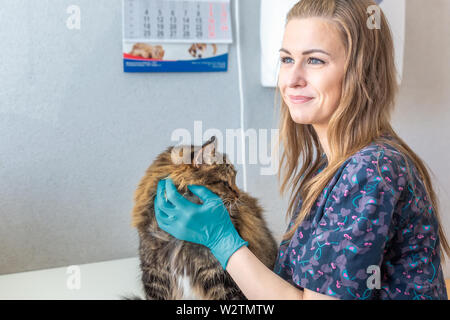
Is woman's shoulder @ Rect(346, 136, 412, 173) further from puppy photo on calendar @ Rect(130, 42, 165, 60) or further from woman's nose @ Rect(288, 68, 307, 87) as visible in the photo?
puppy photo on calendar @ Rect(130, 42, 165, 60)

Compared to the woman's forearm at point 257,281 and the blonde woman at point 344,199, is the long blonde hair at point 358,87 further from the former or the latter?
the woman's forearm at point 257,281

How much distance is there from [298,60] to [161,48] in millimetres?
738

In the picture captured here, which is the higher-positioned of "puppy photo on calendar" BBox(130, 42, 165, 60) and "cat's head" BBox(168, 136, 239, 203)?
"puppy photo on calendar" BBox(130, 42, 165, 60)

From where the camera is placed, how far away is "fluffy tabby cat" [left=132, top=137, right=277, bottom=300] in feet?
3.14

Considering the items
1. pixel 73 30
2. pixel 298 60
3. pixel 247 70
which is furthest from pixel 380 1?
pixel 73 30

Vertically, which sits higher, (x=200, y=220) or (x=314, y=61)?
(x=314, y=61)

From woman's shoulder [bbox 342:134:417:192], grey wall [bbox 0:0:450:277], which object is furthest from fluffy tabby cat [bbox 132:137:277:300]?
grey wall [bbox 0:0:450:277]

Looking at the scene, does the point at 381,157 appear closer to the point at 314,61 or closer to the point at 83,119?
the point at 314,61

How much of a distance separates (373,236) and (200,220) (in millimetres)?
351

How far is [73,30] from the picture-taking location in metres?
1.37

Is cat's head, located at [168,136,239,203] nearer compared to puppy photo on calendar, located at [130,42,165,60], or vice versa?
cat's head, located at [168,136,239,203]

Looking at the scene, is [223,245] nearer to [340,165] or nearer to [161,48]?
[340,165]

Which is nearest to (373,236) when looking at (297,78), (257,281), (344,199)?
(344,199)

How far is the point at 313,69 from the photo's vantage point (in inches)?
34.3
